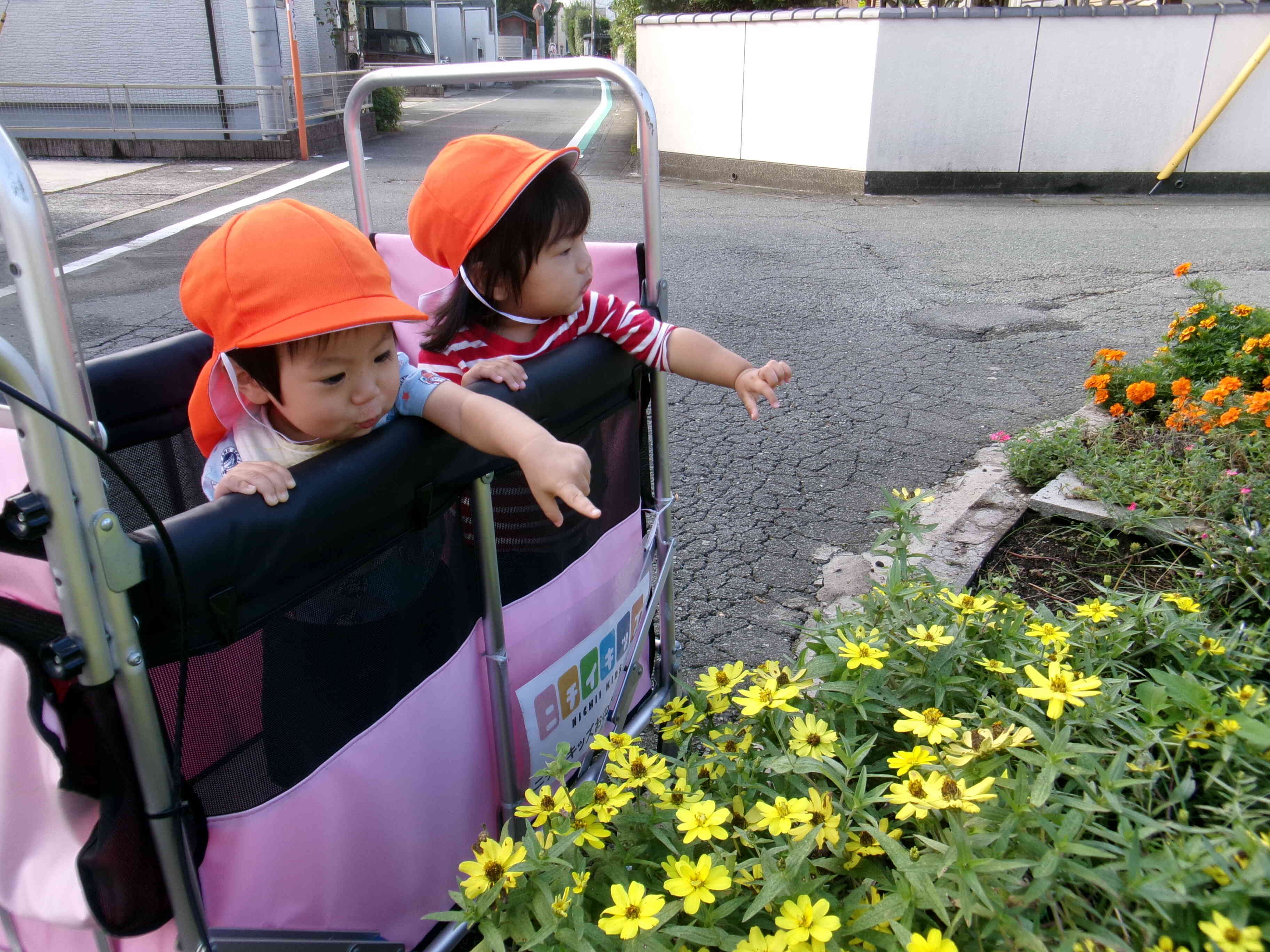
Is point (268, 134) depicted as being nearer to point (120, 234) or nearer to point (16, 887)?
Result: point (120, 234)

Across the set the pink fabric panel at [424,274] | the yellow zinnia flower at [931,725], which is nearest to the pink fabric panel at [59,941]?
the yellow zinnia flower at [931,725]

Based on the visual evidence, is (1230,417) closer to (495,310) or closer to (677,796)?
(495,310)

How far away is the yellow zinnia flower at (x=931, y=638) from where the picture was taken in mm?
1396

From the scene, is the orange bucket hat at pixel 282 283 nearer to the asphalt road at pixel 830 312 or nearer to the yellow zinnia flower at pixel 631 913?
the yellow zinnia flower at pixel 631 913

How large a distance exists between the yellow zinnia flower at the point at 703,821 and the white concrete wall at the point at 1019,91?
9.27 m

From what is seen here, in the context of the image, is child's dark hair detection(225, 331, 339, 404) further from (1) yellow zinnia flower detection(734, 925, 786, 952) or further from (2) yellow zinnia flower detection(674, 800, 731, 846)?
(1) yellow zinnia flower detection(734, 925, 786, 952)

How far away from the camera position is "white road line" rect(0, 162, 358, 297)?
6965 millimetres


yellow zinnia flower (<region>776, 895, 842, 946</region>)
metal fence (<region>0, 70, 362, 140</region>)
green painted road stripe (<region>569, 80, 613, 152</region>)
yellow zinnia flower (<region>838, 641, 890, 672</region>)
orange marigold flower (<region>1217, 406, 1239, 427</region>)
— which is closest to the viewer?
yellow zinnia flower (<region>776, 895, 842, 946</region>)

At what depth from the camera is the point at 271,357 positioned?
4.67 ft

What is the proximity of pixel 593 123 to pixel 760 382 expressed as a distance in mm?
17214

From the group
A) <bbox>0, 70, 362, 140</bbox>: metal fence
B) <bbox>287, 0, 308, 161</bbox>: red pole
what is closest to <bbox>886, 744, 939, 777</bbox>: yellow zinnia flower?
<bbox>287, 0, 308, 161</bbox>: red pole

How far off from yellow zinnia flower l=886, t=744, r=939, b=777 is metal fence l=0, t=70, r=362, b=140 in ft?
45.1

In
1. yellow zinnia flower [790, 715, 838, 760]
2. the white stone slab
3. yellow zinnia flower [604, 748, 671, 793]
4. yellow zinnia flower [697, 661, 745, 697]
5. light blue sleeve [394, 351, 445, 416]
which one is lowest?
the white stone slab

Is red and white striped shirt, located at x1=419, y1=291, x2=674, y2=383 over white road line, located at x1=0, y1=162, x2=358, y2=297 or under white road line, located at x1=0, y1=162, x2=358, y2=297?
over
